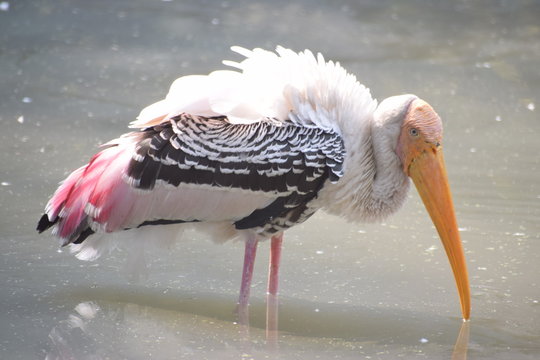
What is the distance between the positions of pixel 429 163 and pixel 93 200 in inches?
69.9

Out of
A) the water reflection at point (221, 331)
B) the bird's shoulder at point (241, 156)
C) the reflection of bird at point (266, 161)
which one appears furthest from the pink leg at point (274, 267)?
the bird's shoulder at point (241, 156)

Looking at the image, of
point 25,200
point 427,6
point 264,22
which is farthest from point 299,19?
point 25,200

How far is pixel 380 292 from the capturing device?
5.12 m

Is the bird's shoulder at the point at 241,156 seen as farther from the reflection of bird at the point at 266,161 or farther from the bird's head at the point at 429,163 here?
the bird's head at the point at 429,163

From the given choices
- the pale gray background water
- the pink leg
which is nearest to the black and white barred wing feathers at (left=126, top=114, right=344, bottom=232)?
the pink leg

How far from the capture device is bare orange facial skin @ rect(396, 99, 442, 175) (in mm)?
4613

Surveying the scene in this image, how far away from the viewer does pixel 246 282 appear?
15.6 ft

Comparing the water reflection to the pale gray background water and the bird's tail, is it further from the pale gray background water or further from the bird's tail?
the bird's tail

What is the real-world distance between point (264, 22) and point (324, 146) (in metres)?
6.34

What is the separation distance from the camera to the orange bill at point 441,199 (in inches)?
184

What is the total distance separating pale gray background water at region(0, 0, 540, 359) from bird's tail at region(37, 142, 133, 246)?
0.41 meters

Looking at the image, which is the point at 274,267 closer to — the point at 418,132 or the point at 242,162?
the point at 242,162

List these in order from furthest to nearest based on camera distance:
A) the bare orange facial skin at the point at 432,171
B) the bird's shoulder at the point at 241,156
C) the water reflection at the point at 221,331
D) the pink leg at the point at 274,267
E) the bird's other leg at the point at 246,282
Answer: the pink leg at the point at 274,267 → the bird's other leg at the point at 246,282 → the bare orange facial skin at the point at 432,171 → the bird's shoulder at the point at 241,156 → the water reflection at the point at 221,331

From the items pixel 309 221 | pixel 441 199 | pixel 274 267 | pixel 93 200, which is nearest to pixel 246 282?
pixel 274 267
